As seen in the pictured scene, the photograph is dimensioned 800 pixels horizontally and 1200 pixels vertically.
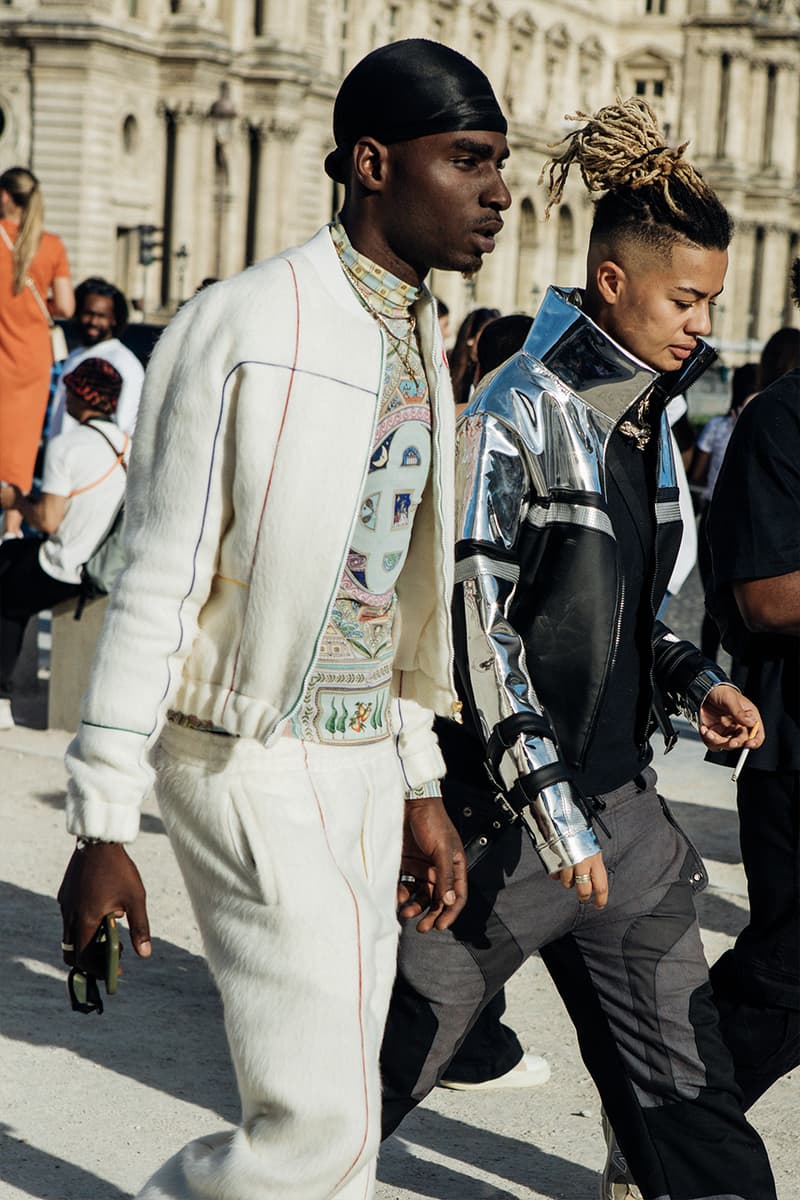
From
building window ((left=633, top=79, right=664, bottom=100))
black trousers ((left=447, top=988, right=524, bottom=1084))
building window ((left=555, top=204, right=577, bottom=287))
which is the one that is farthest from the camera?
building window ((left=633, top=79, right=664, bottom=100))

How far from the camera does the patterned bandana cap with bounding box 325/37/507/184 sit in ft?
9.21

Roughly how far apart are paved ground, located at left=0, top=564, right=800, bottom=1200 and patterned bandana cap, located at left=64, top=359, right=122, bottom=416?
2.54m

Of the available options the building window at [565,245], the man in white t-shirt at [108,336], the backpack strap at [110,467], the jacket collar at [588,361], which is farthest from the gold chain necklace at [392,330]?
the building window at [565,245]

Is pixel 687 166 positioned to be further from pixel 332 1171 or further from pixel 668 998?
pixel 332 1171

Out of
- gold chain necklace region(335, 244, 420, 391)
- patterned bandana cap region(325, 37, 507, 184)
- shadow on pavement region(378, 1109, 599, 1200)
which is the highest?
patterned bandana cap region(325, 37, 507, 184)

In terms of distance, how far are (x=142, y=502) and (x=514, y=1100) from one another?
7.65 feet

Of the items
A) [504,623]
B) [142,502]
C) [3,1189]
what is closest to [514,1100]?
[3,1189]

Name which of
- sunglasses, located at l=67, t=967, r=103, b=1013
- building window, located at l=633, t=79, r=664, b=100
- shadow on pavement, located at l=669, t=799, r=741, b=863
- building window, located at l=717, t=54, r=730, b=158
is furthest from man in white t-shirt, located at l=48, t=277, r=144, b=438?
building window, located at l=633, t=79, r=664, b=100

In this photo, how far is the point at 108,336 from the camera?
9.76 metres

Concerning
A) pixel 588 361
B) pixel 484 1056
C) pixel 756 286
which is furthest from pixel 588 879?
pixel 756 286

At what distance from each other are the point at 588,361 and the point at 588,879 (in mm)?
848

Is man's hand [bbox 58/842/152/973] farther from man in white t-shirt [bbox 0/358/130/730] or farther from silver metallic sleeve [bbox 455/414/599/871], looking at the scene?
man in white t-shirt [bbox 0/358/130/730]

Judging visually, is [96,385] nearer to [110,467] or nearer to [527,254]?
[110,467]

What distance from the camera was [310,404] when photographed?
8.73 feet
